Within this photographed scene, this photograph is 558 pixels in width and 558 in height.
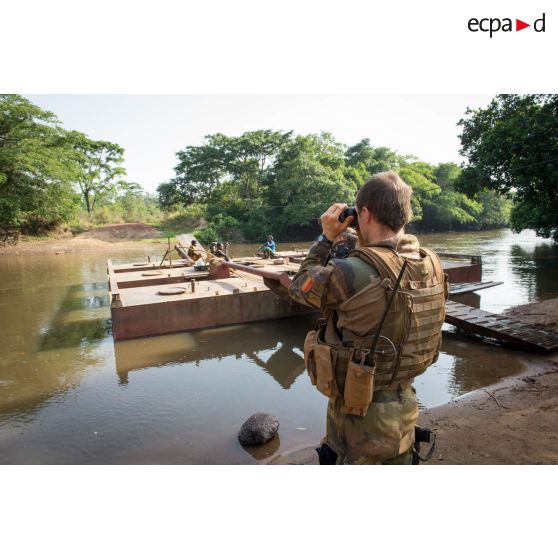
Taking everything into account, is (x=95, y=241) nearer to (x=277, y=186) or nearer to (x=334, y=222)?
(x=277, y=186)

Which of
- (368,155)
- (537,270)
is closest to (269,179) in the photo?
(368,155)

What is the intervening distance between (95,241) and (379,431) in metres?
35.2

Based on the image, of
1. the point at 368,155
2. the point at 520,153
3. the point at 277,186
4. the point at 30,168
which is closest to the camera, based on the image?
the point at 520,153

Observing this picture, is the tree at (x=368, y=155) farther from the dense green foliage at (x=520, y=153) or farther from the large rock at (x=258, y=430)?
the large rock at (x=258, y=430)

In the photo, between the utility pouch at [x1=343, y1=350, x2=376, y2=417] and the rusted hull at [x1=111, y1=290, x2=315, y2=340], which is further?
the rusted hull at [x1=111, y1=290, x2=315, y2=340]

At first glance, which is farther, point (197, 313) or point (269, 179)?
point (269, 179)

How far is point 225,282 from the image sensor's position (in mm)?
11078

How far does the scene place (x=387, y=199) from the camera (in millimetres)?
2045

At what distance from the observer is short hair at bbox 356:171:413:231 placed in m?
2.04

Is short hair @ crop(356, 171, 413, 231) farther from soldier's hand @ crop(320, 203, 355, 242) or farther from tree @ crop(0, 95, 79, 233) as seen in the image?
tree @ crop(0, 95, 79, 233)

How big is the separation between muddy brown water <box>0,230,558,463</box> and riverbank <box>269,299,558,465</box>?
41cm

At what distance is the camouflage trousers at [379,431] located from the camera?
6.97ft

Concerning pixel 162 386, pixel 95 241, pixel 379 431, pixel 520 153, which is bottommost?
pixel 162 386

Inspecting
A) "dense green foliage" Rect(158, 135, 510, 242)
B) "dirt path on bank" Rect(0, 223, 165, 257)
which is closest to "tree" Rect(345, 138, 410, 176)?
"dense green foliage" Rect(158, 135, 510, 242)
